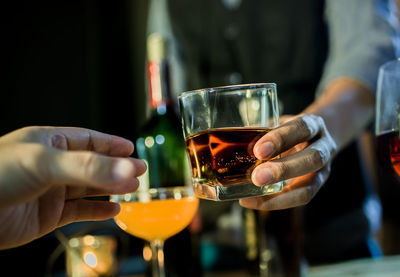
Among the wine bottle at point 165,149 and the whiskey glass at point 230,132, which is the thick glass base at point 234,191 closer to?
the whiskey glass at point 230,132

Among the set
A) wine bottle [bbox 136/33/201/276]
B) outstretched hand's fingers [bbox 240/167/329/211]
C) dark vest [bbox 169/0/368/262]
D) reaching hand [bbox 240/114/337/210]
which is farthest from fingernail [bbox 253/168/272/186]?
dark vest [bbox 169/0/368/262]

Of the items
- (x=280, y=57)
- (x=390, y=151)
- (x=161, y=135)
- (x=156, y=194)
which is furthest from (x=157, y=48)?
(x=280, y=57)

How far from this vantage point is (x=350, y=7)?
4.71 feet

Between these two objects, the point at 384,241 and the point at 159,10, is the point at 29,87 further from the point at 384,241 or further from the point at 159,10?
the point at 384,241

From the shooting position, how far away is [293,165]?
2.07 ft

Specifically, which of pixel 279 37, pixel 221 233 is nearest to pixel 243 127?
pixel 221 233

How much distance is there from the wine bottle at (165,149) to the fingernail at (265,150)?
466 millimetres

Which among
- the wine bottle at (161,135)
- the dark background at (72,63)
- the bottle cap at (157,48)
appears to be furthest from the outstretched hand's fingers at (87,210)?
the dark background at (72,63)

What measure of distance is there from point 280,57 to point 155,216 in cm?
100

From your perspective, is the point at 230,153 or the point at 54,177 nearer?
the point at 54,177

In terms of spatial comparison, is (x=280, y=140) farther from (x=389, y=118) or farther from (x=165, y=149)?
(x=165, y=149)

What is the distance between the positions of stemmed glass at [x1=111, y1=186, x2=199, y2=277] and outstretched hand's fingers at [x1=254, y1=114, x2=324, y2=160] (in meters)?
0.30

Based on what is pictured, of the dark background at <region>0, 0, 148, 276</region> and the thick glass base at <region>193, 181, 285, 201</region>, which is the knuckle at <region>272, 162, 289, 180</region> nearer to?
the thick glass base at <region>193, 181, 285, 201</region>

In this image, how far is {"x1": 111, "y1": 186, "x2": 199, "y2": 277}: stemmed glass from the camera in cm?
85
